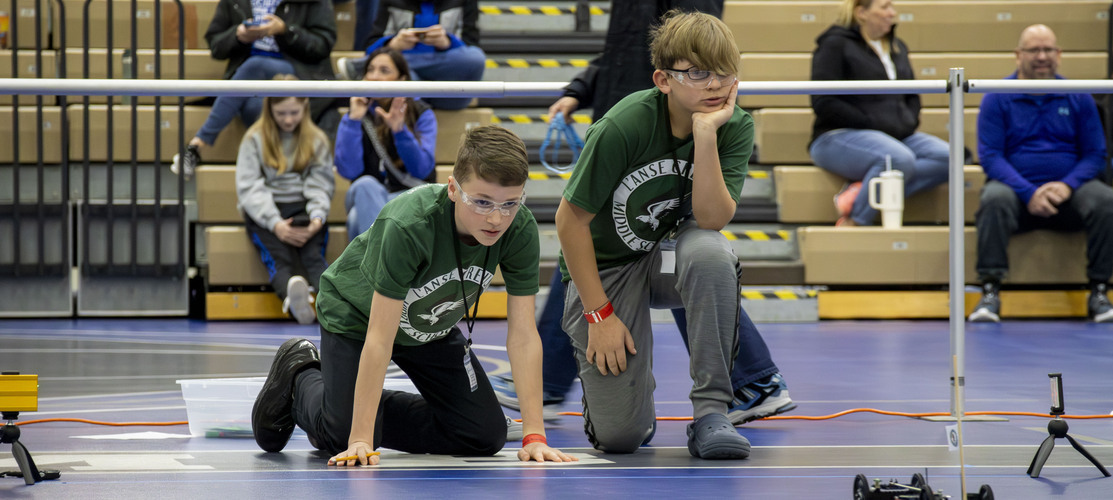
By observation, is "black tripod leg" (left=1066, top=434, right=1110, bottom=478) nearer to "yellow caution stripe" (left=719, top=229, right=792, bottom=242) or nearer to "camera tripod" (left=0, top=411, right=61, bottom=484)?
"camera tripod" (left=0, top=411, right=61, bottom=484)

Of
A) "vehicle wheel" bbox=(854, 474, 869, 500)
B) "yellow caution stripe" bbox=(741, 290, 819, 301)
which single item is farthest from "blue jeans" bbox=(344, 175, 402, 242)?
"vehicle wheel" bbox=(854, 474, 869, 500)

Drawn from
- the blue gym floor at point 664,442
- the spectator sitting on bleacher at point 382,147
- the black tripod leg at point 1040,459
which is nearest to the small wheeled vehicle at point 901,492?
→ the blue gym floor at point 664,442

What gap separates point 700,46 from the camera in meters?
2.22

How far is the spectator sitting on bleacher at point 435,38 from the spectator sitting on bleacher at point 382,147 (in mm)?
478

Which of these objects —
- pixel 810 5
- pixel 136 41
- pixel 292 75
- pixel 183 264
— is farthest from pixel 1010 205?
pixel 136 41

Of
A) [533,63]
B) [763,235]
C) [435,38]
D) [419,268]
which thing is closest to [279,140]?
[435,38]

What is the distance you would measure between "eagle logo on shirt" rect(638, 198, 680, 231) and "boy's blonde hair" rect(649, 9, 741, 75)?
0.96ft

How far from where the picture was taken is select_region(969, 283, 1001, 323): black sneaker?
5.48 metres

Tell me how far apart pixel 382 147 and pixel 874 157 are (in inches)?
91.7

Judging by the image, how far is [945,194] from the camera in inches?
235

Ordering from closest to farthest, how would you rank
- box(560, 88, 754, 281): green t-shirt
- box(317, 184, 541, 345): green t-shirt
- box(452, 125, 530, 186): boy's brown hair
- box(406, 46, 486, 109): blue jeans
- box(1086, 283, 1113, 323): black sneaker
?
box(452, 125, 530, 186): boy's brown hair, box(317, 184, 541, 345): green t-shirt, box(560, 88, 754, 281): green t-shirt, box(1086, 283, 1113, 323): black sneaker, box(406, 46, 486, 109): blue jeans

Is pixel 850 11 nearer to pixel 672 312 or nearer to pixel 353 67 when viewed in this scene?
→ pixel 353 67

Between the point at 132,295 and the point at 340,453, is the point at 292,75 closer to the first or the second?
the point at 132,295

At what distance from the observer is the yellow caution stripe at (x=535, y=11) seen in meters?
7.12
